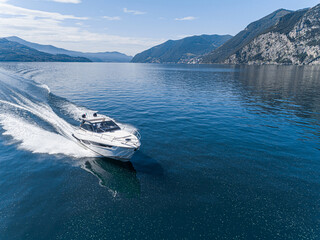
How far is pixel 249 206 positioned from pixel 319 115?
31.5m

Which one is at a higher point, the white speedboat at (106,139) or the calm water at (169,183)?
the white speedboat at (106,139)

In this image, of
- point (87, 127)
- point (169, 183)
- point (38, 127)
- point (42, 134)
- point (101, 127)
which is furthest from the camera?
point (38, 127)

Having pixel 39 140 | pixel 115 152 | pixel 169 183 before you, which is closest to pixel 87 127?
pixel 115 152

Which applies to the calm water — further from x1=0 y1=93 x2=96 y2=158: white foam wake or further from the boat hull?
the boat hull

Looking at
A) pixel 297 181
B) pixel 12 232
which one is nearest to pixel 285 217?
pixel 297 181

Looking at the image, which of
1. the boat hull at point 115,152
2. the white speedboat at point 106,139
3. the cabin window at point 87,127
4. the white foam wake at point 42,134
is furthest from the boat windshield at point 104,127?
the white foam wake at point 42,134

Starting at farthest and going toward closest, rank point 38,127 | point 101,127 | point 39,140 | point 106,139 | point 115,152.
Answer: point 38,127
point 39,140
point 101,127
point 106,139
point 115,152

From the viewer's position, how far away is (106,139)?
1864 centimetres

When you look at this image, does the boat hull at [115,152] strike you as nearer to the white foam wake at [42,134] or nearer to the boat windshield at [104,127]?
the white foam wake at [42,134]

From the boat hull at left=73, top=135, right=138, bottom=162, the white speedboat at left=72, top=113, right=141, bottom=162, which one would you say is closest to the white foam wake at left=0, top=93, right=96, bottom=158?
the boat hull at left=73, top=135, right=138, bottom=162

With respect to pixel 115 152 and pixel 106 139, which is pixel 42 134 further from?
pixel 115 152

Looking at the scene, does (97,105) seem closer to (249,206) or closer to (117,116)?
(117,116)

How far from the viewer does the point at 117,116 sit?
32812mm

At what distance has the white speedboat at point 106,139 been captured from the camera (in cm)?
1769
